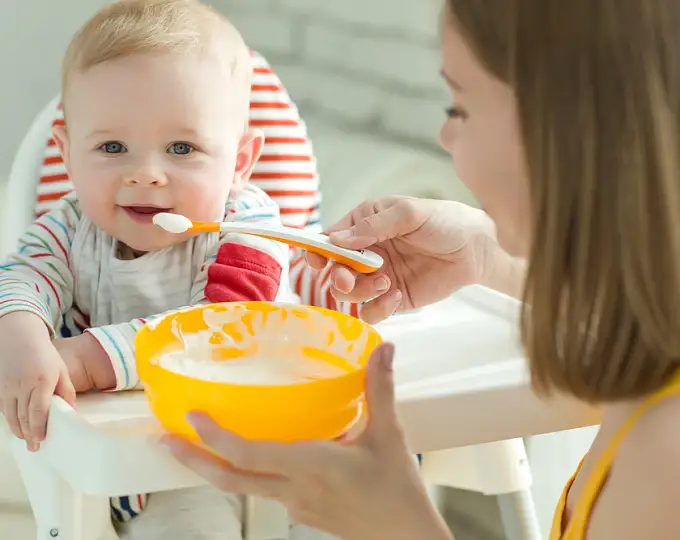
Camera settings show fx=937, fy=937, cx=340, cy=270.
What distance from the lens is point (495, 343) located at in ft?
2.78

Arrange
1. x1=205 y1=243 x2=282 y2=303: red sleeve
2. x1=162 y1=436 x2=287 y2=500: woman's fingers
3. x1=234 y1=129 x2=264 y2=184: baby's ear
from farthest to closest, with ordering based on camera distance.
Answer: x1=234 y1=129 x2=264 y2=184: baby's ear → x1=205 y1=243 x2=282 y2=303: red sleeve → x1=162 y1=436 x2=287 y2=500: woman's fingers

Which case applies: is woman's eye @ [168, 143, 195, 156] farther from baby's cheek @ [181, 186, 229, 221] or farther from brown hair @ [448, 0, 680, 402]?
brown hair @ [448, 0, 680, 402]

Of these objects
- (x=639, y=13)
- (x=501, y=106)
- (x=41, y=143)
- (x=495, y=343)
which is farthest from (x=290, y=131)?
(x=639, y=13)

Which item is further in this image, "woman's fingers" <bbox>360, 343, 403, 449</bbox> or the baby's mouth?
the baby's mouth

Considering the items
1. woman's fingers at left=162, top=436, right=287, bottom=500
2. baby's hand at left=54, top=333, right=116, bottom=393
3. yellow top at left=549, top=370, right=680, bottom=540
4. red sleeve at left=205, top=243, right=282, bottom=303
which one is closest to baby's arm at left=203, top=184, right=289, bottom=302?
red sleeve at left=205, top=243, right=282, bottom=303

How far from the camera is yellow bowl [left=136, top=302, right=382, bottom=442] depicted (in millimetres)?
592

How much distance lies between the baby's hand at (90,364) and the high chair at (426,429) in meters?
0.01

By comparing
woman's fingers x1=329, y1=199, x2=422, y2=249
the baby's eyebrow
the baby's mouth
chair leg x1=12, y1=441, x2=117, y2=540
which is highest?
the baby's eyebrow

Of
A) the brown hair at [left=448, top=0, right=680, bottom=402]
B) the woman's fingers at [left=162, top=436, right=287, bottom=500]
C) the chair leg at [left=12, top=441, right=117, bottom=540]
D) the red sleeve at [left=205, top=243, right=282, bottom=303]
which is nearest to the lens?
the brown hair at [left=448, top=0, right=680, bottom=402]

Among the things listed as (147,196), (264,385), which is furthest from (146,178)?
(264,385)

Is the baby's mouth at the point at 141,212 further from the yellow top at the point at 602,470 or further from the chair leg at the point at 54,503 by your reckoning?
the yellow top at the point at 602,470

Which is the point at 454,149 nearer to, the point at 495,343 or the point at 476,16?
the point at 476,16

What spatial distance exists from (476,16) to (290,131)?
574 mm

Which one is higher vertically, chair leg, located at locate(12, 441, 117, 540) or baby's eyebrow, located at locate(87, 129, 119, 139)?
baby's eyebrow, located at locate(87, 129, 119, 139)
